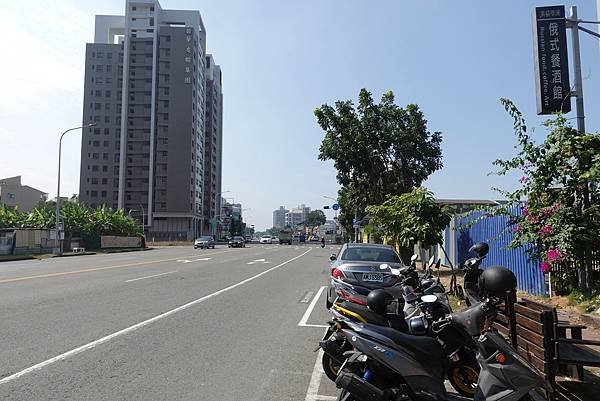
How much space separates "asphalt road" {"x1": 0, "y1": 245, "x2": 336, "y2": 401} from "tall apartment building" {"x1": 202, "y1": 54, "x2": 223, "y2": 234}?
362 ft

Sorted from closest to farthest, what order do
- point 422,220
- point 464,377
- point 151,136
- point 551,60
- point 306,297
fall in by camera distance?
point 464,377 < point 551,60 < point 306,297 < point 422,220 < point 151,136

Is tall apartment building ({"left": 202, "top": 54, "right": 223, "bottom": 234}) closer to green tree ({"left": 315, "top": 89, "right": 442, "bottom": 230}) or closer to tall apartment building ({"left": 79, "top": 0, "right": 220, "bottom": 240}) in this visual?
tall apartment building ({"left": 79, "top": 0, "right": 220, "bottom": 240})

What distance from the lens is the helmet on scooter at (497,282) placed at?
3895mm

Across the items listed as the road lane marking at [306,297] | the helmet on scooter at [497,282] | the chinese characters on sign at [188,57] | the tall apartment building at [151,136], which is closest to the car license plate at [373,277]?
the road lane marking at [306,297]

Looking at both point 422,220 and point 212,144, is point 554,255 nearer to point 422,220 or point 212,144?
point 422,220

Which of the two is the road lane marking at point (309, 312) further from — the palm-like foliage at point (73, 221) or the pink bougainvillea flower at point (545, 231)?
the palm-like foliage at point (73, 221)

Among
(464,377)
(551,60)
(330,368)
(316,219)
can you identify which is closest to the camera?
(464,377)

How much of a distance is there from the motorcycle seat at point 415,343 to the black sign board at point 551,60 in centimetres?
1036

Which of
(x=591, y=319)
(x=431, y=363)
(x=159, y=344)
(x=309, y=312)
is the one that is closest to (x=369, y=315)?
(x=431, y=363)

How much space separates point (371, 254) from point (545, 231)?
3600 millimetres

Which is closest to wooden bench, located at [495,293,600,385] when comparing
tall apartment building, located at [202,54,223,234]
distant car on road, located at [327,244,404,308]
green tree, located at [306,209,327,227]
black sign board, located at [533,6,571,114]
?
distant car on road, located at [327,244,404,308]

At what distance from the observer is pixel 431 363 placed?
4145 millimetres

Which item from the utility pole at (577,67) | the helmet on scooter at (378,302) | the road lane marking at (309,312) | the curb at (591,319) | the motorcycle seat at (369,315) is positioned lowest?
the road lane marking at (309,312)

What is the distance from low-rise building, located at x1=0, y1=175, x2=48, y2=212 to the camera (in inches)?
4217
